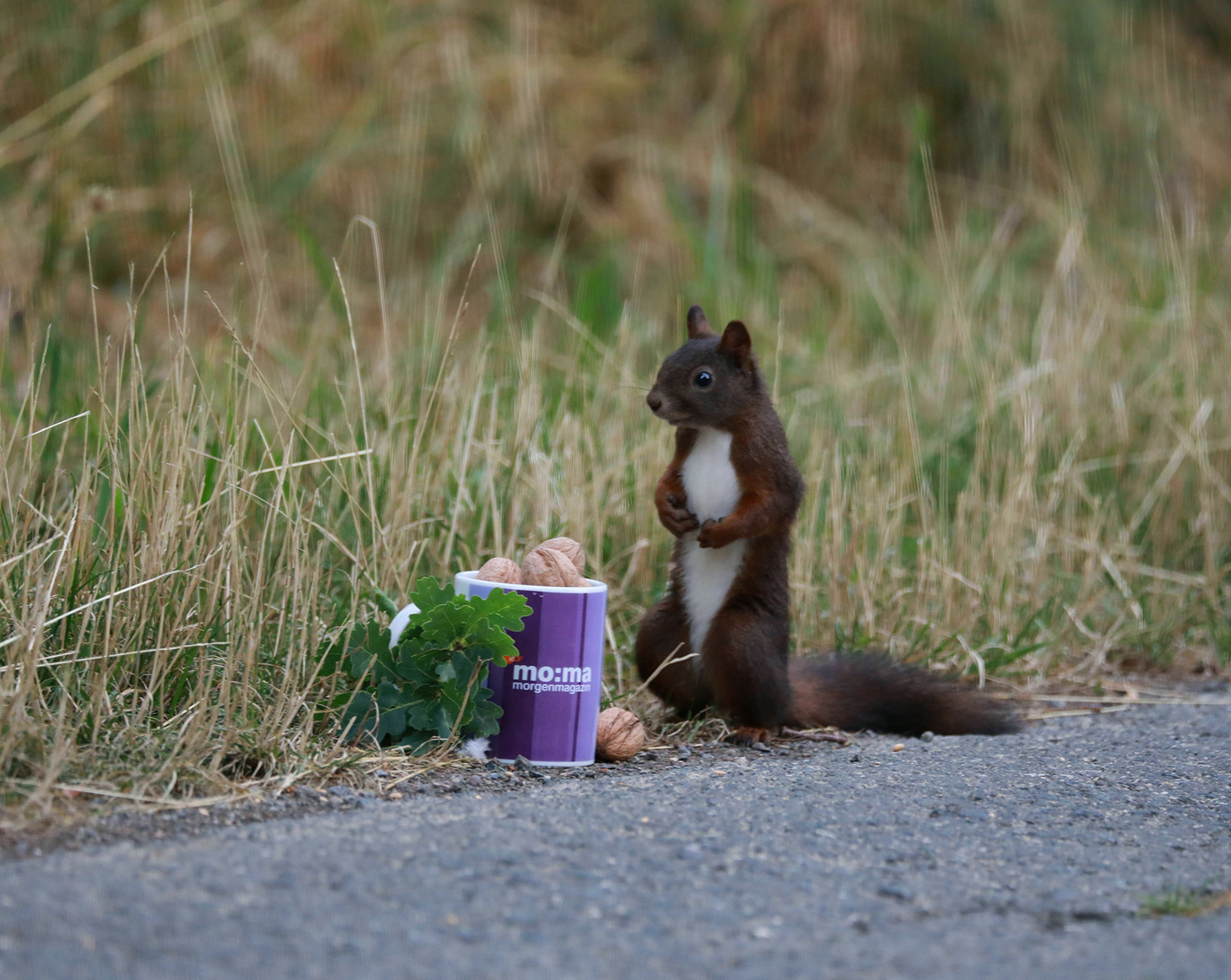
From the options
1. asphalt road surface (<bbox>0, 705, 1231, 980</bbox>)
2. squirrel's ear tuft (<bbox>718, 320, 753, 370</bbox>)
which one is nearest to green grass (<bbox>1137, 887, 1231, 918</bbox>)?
asphalt road surface (<bbox>0, 705, 1231, 980</bbox>)

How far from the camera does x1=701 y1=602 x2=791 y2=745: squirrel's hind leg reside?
3.31 meters

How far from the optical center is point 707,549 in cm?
344

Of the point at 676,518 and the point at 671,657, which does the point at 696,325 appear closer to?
the point at 676,518

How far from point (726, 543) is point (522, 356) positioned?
1207 mm

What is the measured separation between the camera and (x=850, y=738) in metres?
3.55

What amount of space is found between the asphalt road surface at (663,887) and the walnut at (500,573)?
17.2 inches

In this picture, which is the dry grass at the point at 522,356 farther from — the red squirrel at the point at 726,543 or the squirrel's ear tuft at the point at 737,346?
the squirrel's ear tuft at the point at 737,346

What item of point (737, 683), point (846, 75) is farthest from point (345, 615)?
point (846, 75)

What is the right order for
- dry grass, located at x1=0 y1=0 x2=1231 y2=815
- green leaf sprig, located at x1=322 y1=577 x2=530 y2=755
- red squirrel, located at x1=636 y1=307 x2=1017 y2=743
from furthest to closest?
1. red squirrel, located at x1=636 y1=307 x2=1017 y2=743
2. dry grass, located at x1=0 y1=0 x2=1231 y2=815
3. green leaf sprig, located at x1=322 y1=577 x2=530 y2=755

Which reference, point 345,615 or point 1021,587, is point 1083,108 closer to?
point 1021,587

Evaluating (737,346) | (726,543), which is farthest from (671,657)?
(737,346)

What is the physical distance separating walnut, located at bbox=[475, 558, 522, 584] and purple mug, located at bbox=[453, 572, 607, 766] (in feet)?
0.10

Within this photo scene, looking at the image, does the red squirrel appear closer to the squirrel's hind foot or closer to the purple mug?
the squirrel's hind foot

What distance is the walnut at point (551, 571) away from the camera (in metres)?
3.04
